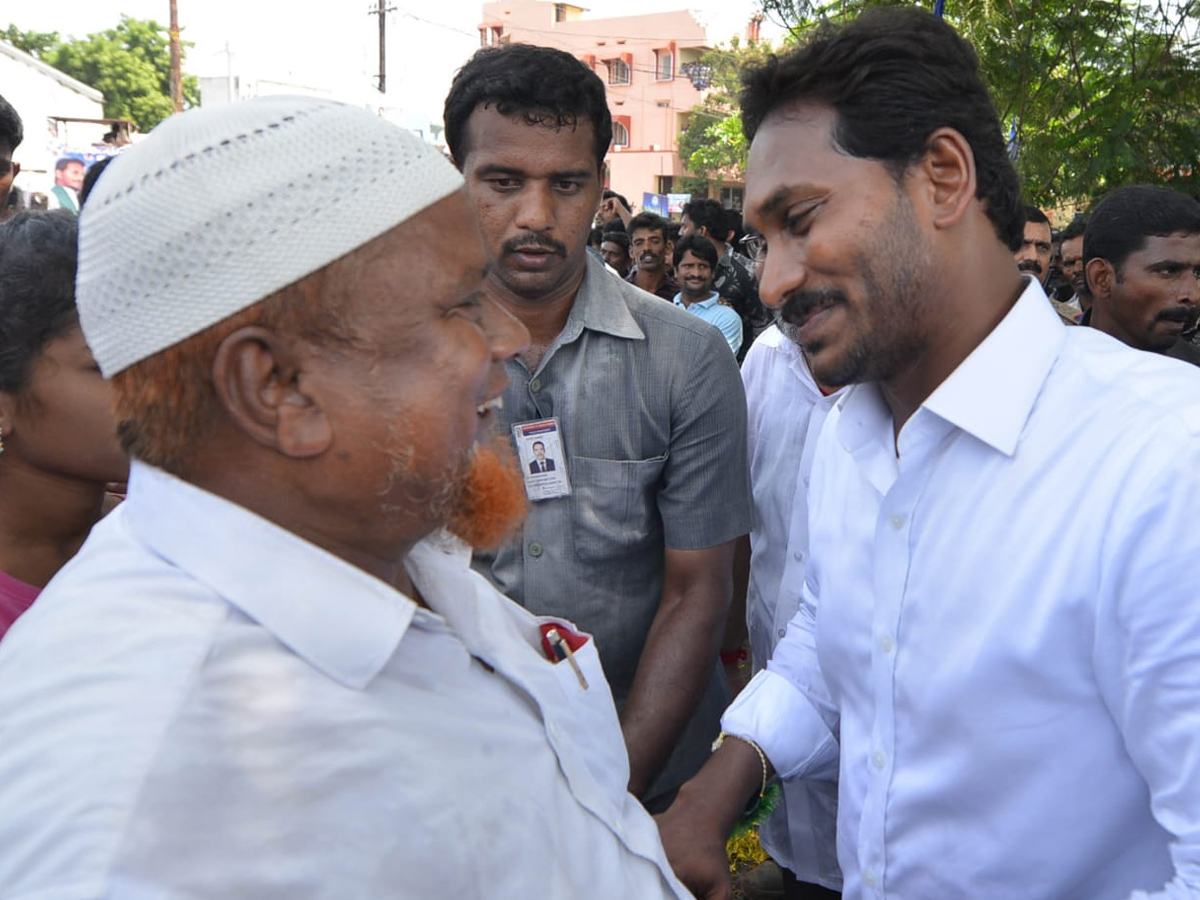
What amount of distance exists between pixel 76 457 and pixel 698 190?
4228cm

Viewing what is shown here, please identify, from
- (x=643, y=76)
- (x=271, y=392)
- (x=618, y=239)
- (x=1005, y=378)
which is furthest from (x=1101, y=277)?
(x=643, y=76)

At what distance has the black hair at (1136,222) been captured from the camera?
15.9 feet

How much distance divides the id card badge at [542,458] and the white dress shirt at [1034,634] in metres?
0.92

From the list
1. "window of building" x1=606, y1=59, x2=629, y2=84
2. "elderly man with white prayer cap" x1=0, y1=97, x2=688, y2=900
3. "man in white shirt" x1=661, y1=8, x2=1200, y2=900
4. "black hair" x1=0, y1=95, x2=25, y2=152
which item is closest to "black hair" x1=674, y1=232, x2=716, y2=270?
"black hair" x1=0, y1=95, x2=25, y2=152

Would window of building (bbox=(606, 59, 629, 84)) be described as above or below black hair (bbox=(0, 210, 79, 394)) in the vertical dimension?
above

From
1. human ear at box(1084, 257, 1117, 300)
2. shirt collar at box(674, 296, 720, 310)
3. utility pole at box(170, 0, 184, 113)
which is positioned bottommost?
shirt collar at box(674, 296, 720, 310)

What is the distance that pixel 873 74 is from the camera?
1.86 m

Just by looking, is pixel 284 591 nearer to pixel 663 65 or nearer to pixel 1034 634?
pixel 1034 634

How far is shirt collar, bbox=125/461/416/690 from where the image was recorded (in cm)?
119

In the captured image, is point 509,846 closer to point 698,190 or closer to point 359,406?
point 359,406

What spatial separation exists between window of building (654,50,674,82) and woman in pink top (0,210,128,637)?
171ft

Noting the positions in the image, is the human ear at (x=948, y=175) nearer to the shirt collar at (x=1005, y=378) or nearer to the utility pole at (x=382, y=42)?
the shirt collar at (x=1005, y=378)

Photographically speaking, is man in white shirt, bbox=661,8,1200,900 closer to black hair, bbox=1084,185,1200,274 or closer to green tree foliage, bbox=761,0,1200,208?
black hair, bbox=1084,185,1200,274

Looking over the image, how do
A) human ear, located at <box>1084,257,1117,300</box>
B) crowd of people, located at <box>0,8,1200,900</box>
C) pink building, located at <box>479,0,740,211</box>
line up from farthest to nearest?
pink building, located at <box>479,0,740,211</box>, human ear, located at <box>1084,257,1117,300</box>, crowd of people, located at <box>0,8,1200,900</box>
